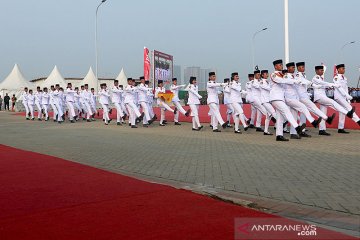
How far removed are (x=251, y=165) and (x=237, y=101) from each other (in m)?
7.25

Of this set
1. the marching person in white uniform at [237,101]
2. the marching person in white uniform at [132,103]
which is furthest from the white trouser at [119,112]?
the marching person in white uniform at [237,101]

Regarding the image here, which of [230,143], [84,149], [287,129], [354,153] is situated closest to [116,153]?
[84,149]

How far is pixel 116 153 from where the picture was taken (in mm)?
9812

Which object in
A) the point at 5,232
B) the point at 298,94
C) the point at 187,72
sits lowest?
the point at 5,232

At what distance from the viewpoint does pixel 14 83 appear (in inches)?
2174

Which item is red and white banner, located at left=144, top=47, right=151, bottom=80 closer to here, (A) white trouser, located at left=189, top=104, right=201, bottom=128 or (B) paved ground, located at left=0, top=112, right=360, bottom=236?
(A) white trouser, located at left=189, top=104, right=201, bottom=128

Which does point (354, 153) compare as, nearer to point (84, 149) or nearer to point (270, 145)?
point (270, 145)

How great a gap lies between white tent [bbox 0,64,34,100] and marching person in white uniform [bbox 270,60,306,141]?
154 ft

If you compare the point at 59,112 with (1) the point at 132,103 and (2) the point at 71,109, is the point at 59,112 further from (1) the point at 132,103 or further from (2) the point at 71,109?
(1) the point at 132,103

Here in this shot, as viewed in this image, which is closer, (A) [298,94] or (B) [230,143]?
(B) [230,143]

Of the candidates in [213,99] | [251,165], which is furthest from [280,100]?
[251,165]

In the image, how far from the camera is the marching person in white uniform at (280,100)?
11.6 m

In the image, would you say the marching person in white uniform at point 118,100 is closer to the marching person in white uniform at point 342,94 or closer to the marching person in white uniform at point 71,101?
the marching person in white uniform at point 71,101

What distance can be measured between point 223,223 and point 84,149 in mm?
7026
